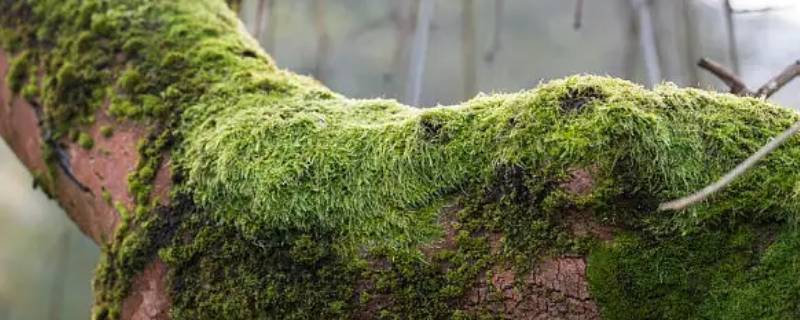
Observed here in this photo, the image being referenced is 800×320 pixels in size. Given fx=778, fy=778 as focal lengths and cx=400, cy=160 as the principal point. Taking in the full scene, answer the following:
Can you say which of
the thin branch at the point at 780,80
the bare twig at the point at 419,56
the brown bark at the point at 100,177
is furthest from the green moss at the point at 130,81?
the thin branch at the point at 780,80

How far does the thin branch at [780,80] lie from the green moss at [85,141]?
1153 mm

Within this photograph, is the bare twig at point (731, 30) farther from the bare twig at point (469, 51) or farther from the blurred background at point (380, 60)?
the blurred background at point (380, 60)

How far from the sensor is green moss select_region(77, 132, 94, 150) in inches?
56.3

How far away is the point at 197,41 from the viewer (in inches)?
59.3

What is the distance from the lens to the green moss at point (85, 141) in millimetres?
1430

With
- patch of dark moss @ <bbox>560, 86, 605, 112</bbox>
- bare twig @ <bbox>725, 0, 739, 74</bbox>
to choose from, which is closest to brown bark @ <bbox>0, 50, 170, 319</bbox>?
patch of dark moss @ <bbox>560, 86, 605, 112</bbox>

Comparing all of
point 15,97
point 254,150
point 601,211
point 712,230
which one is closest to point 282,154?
point 254,150

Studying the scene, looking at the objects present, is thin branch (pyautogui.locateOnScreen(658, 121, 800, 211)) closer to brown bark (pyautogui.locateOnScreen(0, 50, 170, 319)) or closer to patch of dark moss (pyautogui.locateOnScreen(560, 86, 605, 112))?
patch of dark moss (pyautogui.locateOnScreen(560, 86, 605, 112))

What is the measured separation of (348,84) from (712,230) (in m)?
4.64

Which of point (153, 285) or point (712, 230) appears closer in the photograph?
point (712, 230)

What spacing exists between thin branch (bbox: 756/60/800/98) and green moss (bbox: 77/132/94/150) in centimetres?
115

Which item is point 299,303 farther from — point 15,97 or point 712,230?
point 15,97

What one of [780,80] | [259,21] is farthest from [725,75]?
[259,21]

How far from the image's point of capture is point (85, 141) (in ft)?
4.72
